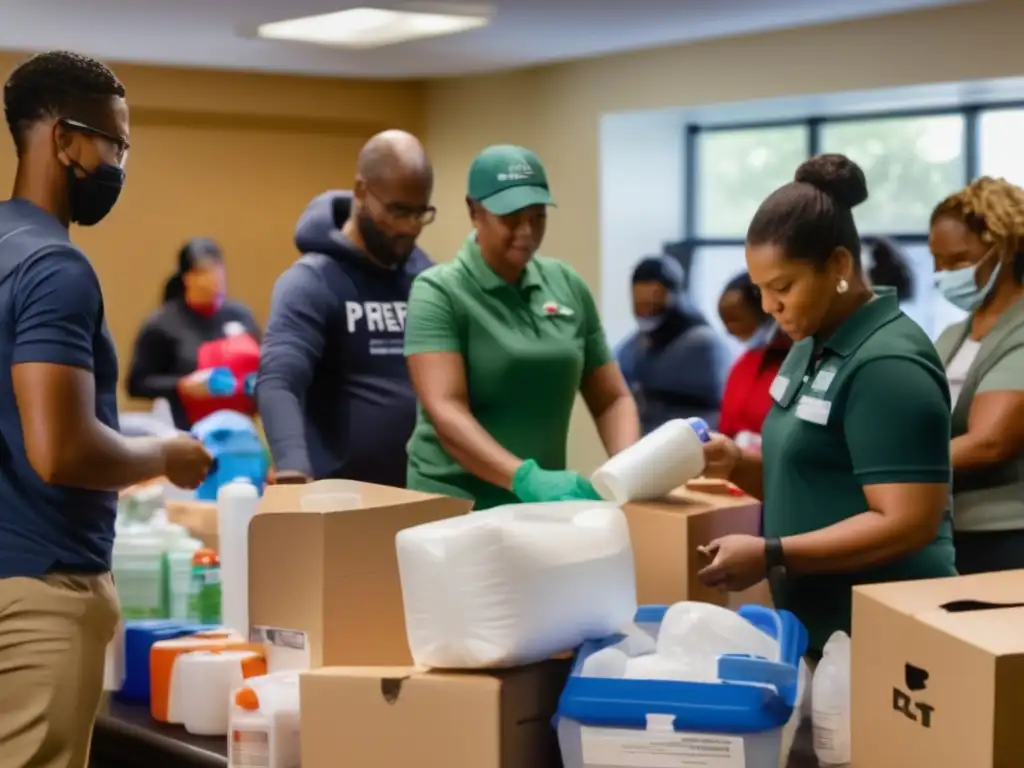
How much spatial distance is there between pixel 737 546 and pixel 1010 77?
12.8 ft

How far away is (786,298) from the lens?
1.94m

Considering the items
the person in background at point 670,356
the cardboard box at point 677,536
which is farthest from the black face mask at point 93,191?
the person in background at point 670,356

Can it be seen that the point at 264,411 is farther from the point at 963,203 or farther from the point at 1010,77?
the point at 1010,77

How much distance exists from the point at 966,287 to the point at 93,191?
1697mm

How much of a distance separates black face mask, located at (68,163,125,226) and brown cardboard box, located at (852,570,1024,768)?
119cm

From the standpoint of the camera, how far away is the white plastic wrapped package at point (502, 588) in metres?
1.62

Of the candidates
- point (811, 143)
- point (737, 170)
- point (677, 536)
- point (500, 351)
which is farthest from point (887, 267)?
point (677, 536)

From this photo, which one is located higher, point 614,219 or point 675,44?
point 675,44

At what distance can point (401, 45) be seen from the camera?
610 centimetres

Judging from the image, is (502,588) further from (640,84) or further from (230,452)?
(640,84)

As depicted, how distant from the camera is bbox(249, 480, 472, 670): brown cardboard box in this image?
192 centimetres


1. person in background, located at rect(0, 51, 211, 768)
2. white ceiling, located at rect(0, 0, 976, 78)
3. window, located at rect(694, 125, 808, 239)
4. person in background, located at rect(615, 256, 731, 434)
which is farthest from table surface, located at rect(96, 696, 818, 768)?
window, located at rect(694, 125, 808, 239)

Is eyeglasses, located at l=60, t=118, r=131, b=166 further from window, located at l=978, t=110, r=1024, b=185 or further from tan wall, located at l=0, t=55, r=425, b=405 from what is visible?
tan wall, located at l=0, t=55, r=425, b=405

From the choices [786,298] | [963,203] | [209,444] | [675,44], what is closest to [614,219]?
[675,44]
